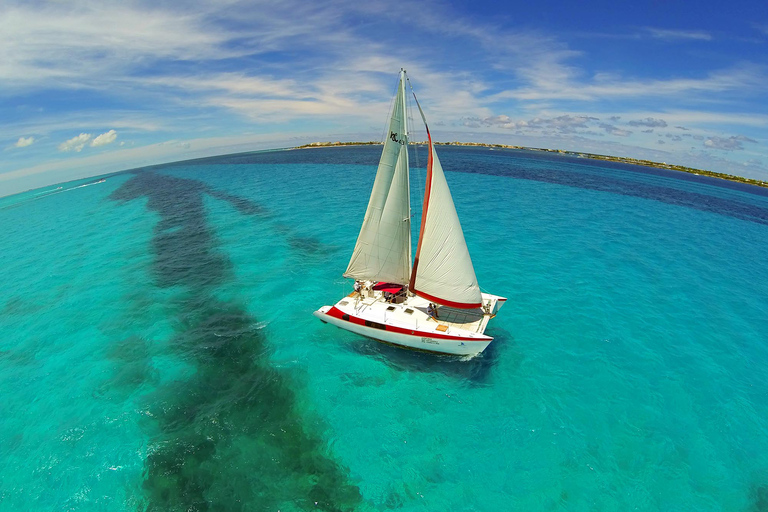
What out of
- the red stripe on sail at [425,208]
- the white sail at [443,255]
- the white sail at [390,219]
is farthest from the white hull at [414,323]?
the white sail at [390,219]

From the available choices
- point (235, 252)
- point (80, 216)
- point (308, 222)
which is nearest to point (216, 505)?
point (235, 252)

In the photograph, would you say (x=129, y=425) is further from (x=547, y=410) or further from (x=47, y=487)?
(x=547, y=410)

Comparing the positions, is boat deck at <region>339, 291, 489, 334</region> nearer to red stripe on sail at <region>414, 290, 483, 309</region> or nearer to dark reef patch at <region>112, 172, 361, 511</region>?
red stripe on sail at <region>414, 290, 483, 309</region>

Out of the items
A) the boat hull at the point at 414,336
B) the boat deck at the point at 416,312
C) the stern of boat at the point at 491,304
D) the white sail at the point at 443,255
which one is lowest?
the boat hull at the point at 414,336

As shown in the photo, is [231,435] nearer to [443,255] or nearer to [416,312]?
[416,312]

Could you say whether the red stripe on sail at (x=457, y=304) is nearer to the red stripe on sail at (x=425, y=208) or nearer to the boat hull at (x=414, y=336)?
the boat hull at (x=414, y=336)
